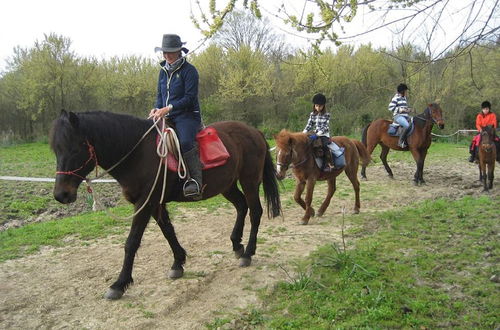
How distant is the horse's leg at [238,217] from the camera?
5.49 m

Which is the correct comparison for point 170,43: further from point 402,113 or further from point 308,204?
point 402,113

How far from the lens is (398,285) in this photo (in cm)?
420

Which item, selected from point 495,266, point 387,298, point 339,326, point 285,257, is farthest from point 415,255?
point 339,326

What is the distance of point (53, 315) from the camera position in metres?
3.97

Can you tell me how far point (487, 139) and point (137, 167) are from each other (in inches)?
350

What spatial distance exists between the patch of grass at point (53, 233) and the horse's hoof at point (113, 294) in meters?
2.30

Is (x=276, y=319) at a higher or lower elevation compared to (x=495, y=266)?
lower

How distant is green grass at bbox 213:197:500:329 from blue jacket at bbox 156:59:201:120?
228 centimetres

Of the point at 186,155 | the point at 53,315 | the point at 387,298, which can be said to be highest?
the point at 186,155

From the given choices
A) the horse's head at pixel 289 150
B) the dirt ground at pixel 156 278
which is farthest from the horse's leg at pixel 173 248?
the horse's head at pixel 289 150

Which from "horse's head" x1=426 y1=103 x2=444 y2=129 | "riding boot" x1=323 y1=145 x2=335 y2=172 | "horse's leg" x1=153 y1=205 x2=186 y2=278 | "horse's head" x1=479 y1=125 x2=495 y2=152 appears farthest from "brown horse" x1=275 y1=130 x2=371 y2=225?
"horse's head" x1=426 y1=103 x2=444 y2=129

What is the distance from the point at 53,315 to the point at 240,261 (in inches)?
85.8

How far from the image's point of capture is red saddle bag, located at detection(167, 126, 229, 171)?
4777 mm

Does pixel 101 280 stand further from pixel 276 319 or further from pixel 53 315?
pixel 276 319
